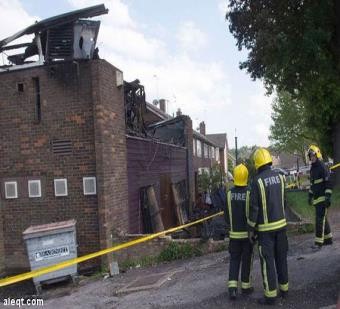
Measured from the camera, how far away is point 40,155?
11273mm

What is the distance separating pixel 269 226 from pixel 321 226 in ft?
9.52

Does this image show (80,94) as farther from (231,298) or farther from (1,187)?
(231,298)

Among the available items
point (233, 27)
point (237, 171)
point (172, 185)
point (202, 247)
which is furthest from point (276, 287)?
point (233, 27)

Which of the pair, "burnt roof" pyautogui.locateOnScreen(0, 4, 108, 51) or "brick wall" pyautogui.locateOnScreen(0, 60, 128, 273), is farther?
"burnt roof" pyautogui.locateOnScreen(0, 4, 108, 51)

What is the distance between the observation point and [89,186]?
1097 centimetres

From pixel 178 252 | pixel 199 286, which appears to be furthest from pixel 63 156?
pixel 199 286

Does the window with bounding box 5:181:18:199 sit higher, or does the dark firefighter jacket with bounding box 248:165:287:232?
the window with bounding box 5:181:18:199

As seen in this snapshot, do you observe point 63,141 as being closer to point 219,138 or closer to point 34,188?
point 34,188

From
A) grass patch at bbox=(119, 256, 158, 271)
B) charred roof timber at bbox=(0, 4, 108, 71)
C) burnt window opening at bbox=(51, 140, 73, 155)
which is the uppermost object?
charred roof timber at bbox=(0, 4, 108, 71)

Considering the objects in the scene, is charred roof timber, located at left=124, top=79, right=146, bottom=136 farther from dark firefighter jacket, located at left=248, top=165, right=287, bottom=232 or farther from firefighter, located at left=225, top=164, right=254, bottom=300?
dark firefighter jacket, located at left=248, top=165, right=287, bottom=232

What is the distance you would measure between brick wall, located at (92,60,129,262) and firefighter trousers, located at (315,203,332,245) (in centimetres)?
426

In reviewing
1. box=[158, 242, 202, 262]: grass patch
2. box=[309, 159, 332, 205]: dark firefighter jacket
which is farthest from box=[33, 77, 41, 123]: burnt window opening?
box=[309, 159, 332, 205]: dark firefighter jacket

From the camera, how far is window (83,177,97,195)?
35.9 ft

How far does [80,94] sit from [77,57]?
0.95 m
